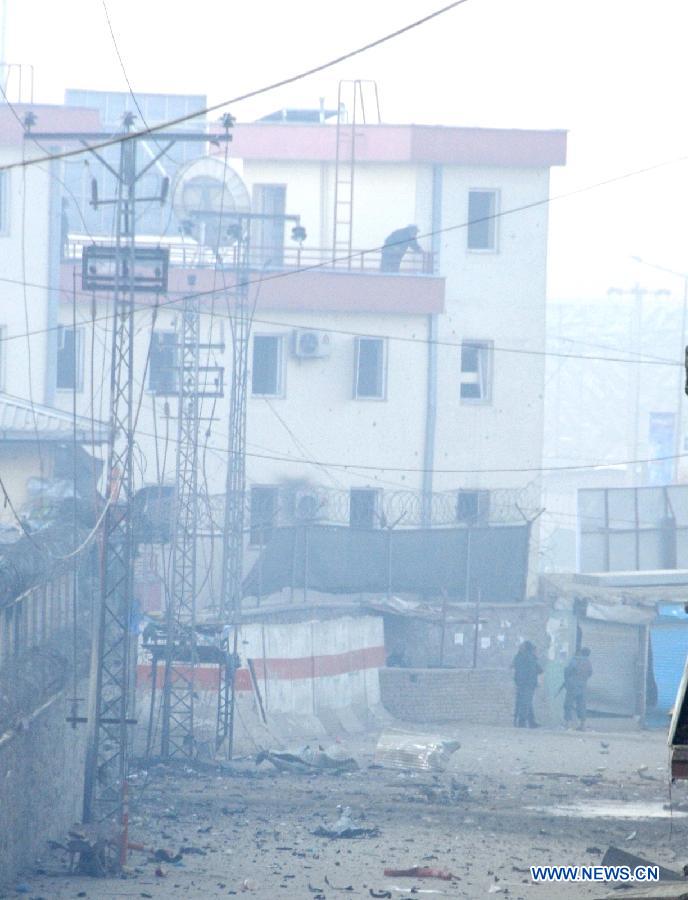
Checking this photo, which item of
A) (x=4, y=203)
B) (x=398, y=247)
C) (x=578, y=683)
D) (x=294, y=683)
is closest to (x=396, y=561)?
(x=578, y=683)

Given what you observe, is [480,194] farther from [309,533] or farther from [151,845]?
[151,845]

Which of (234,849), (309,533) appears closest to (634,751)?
(309,533)

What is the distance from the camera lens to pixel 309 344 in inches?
1212

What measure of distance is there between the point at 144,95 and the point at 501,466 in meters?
16.2

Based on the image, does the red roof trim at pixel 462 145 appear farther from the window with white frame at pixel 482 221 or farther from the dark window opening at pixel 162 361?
the dark window opening at pixel 162 361

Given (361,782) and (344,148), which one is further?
(344,148)

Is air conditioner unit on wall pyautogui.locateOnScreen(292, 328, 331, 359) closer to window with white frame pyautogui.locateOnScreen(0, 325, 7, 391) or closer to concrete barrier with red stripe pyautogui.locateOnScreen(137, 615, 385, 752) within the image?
window with white frame pyautogui.locateOnScreen(0, 325, 7, 391)

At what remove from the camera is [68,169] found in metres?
36.1

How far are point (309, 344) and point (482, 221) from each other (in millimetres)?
5364

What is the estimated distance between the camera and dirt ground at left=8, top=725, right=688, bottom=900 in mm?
12766

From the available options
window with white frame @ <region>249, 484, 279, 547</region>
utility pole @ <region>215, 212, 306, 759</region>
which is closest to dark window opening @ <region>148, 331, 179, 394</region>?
window with white frame @ <region>249, 484, 279, 547</region>

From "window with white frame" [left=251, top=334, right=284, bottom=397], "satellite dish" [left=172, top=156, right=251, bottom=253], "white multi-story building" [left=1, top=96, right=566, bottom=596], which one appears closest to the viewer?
"satellite dish" [left=172, top=156, right=251, bottom=253]

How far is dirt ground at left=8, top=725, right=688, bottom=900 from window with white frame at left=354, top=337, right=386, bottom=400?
12.1m

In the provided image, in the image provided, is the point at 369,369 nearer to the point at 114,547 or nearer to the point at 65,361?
the point at 65,361
